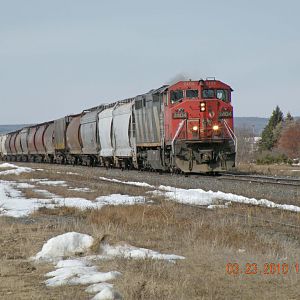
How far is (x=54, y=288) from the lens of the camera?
6.41 meters

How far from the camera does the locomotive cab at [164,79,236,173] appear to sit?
25078mm

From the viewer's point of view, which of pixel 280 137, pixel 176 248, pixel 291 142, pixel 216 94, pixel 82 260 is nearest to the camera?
pixel 82 260

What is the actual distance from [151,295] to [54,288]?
122 centimetres

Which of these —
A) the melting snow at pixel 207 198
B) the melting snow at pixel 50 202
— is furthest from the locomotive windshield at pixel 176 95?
the melting snow at pixel 50 202

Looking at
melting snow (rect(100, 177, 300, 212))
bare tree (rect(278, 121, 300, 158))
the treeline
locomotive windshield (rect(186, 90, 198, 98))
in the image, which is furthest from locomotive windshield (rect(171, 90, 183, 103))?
bare tree (rect(278, 121, 300, 158))

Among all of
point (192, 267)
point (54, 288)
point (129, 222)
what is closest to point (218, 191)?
point (129, 222)

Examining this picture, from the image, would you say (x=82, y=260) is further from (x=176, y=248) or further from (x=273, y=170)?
(x=273, y=170)

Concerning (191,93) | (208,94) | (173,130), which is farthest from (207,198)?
(208,94)
